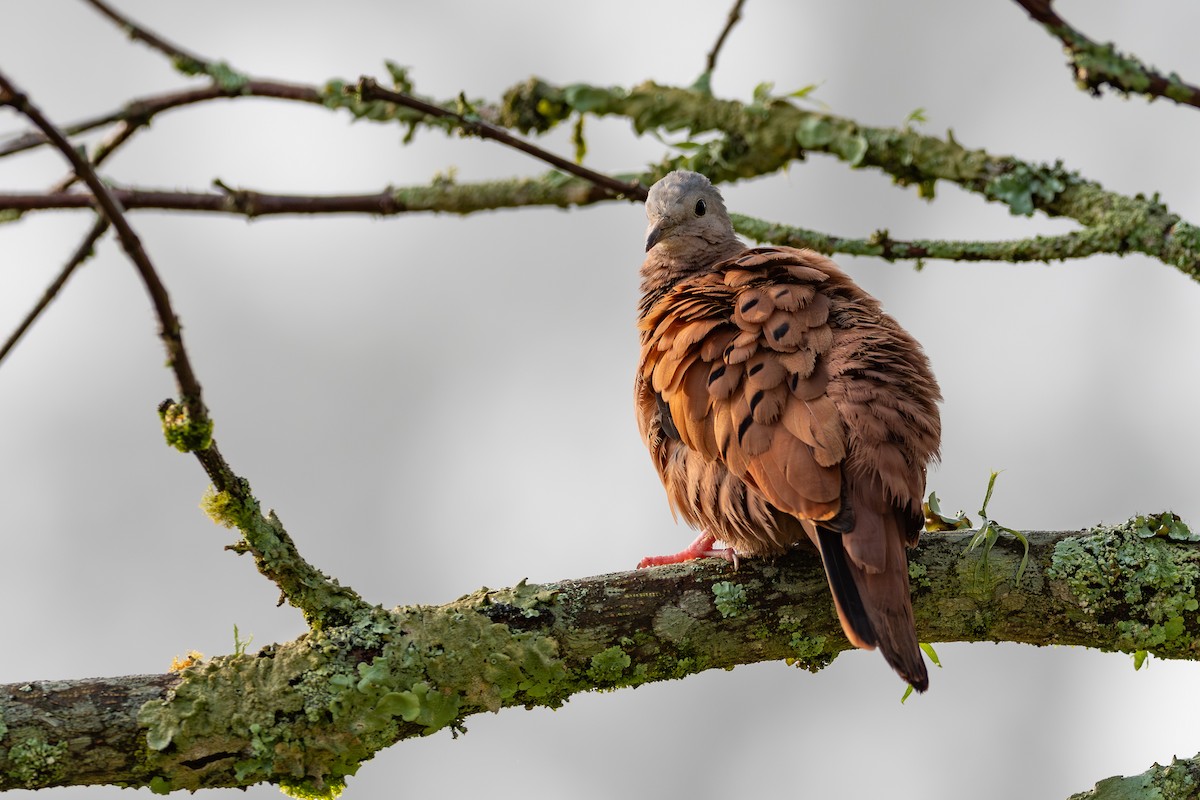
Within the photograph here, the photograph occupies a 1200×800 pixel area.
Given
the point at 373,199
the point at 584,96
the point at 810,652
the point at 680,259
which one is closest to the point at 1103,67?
the point at 680,259

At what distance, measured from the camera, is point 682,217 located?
454 centimetres

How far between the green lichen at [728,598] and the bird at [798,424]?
0.57 feet

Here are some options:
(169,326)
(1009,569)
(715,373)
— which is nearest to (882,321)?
(715,373)

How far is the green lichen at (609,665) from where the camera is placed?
3006 millimetres

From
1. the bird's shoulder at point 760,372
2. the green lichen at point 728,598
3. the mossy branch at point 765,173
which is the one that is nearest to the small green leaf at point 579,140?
the mossy branch at point 765,173

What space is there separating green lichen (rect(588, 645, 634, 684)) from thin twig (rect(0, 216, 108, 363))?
59.3 inches

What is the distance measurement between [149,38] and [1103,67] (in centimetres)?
328

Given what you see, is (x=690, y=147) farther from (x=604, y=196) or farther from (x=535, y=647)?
(x=535, y=647)

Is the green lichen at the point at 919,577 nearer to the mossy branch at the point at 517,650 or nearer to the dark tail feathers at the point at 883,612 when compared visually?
the mossy branch at the point at 517,650

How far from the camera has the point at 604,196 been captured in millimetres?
4762

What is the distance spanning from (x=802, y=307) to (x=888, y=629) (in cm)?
106

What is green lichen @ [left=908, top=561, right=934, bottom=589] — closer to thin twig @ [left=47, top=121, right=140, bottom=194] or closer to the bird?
the bird

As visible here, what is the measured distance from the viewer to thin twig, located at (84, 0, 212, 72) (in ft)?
13.0

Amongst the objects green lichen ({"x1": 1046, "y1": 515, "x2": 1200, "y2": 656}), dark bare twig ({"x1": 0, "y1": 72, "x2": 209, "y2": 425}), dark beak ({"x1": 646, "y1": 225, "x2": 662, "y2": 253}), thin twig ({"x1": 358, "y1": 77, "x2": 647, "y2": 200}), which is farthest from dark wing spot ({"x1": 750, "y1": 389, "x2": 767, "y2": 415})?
dark bare twig ({"x1": 0, "y1": 72, "x2": 209, "y2": 425})
